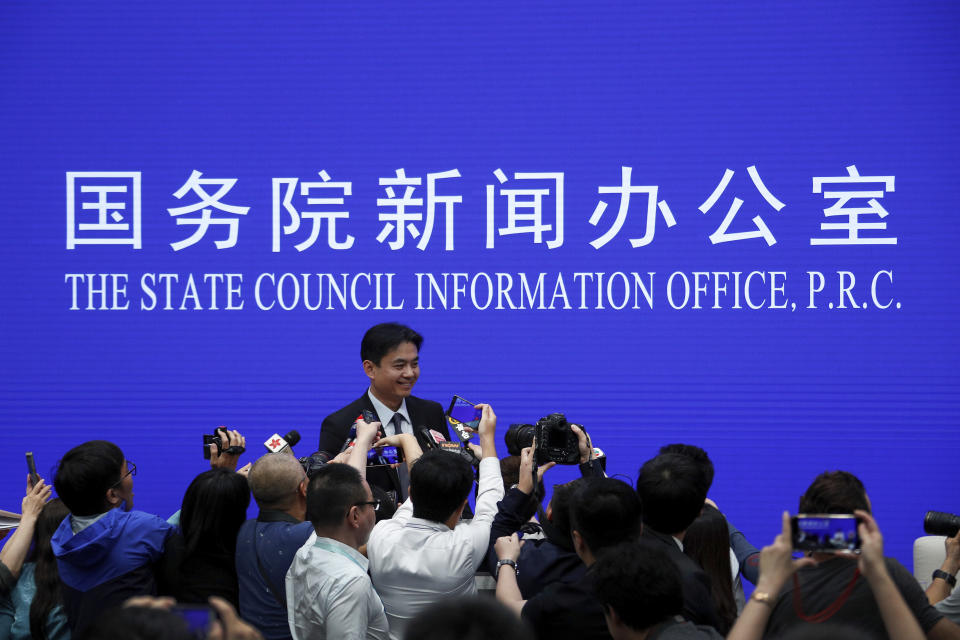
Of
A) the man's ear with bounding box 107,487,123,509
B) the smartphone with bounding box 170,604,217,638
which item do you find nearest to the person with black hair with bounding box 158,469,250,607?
the man's ear with bounding box 107,487,123,509

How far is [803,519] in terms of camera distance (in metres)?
1.54

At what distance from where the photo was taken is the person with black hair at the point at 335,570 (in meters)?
2.00

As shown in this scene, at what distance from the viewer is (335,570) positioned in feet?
6.62

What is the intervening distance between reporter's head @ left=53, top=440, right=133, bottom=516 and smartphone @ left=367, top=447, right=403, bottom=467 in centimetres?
75

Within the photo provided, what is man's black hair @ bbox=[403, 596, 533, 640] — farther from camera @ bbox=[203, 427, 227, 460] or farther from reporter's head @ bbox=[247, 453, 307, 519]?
camera @ bbox=[203, 427, 227, 460]

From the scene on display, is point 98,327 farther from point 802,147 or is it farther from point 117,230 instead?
point 802,147

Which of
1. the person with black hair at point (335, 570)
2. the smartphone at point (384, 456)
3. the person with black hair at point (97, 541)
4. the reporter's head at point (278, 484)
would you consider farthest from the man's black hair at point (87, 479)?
the smartphone at point (384, 456)

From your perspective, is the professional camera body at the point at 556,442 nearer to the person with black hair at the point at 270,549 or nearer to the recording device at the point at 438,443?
the recording device at the point at 438,443

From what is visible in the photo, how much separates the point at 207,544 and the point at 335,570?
1.37 ft

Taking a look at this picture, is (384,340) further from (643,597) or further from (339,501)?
(643,597)

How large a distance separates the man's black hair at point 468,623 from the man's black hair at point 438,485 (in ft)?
3.36

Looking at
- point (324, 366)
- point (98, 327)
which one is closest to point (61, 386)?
point (98, 327)

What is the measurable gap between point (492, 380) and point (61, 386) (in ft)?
5.81

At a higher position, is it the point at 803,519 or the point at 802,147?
the point at 802,147
